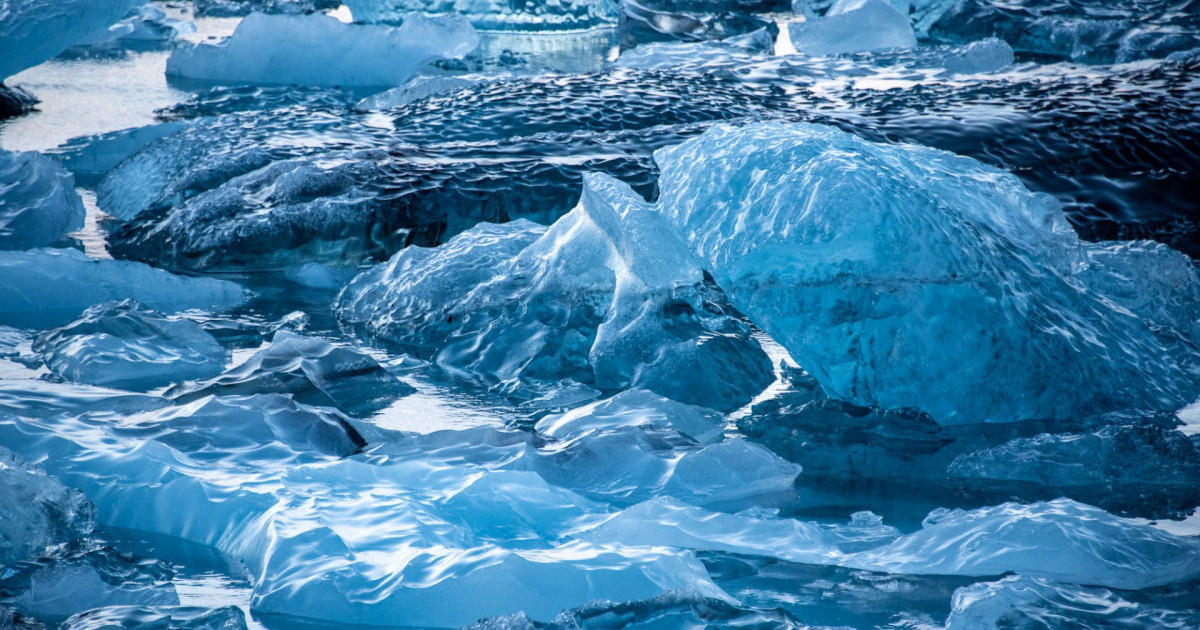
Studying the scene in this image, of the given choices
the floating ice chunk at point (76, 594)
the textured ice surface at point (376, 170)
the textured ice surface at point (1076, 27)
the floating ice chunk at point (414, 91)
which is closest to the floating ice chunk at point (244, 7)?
the floating ice chunk at point (414, 91)

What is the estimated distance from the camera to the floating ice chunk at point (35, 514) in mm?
1458

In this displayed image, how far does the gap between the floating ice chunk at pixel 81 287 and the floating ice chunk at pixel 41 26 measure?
2.27 m

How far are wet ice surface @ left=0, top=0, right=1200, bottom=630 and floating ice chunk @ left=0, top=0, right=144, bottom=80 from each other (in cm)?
103

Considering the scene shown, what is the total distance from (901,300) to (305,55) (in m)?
4.34

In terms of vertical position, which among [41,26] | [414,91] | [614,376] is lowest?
[614,376]

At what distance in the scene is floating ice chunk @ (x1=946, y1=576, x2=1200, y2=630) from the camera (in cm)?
130

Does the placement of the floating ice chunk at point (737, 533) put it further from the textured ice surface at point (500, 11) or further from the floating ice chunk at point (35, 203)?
the textured ice surface at point (500, 11)

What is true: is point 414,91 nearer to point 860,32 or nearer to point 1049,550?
point 860,32

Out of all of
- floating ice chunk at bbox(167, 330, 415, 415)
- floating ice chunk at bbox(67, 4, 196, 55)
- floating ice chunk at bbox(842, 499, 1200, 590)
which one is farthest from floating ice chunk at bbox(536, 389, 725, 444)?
floating ice chunk at bbox(67, 4, 196, 55)

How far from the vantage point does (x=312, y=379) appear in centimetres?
213

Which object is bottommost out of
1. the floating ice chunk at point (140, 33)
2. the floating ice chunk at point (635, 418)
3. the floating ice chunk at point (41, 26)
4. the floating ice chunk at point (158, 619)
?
the floating ice chunk at point (635, 418)

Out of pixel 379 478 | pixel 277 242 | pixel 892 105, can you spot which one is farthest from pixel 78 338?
pixel 892 105

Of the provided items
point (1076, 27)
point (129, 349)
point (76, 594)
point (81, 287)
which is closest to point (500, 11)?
point (1076, 27)

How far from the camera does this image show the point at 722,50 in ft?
19.5
